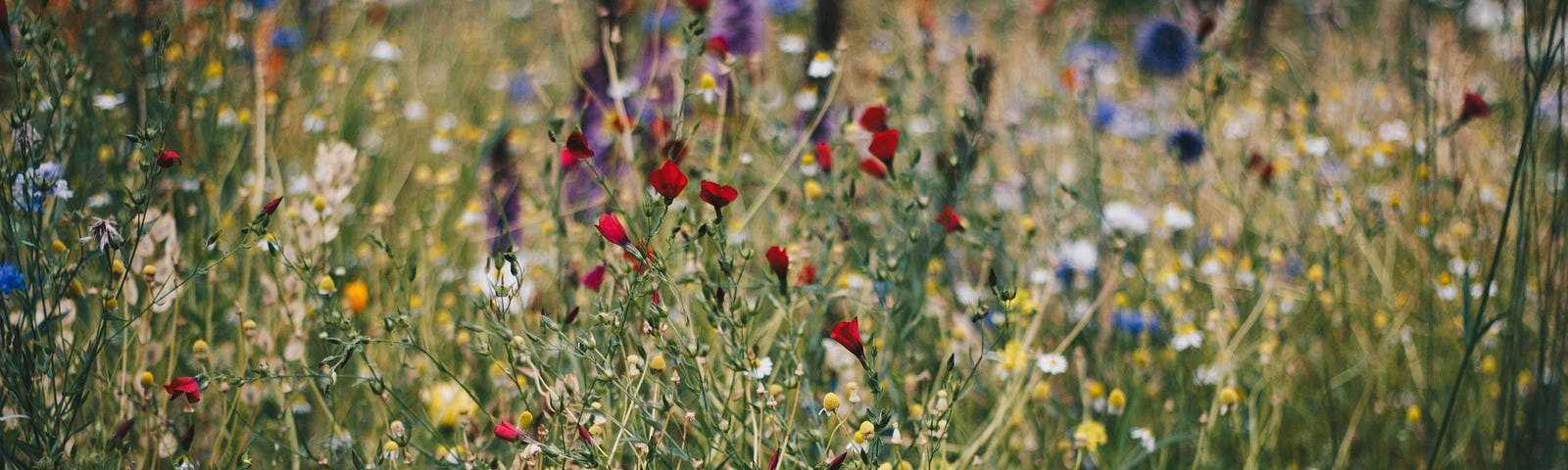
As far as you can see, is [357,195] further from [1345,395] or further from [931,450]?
[1345,395]

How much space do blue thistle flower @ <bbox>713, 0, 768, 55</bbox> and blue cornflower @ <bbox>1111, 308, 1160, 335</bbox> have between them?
104 cm

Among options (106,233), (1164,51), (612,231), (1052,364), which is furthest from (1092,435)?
(1164,51)

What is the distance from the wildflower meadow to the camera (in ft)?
3.55

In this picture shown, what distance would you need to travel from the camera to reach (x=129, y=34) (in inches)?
63.5

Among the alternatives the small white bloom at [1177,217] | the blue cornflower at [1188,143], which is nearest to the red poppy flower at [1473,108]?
the small white bloom at [1177,217]

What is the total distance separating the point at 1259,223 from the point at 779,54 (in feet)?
4.92

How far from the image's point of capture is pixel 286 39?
107 inches

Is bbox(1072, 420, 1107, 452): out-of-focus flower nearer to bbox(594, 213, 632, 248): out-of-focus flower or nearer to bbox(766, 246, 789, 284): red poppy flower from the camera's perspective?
bbox(766, 246, 789, 284): red poppy flower

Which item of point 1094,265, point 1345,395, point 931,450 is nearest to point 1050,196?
point 1094,265

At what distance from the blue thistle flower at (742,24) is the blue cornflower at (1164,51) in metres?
1.36

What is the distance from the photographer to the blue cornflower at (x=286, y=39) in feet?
8.80

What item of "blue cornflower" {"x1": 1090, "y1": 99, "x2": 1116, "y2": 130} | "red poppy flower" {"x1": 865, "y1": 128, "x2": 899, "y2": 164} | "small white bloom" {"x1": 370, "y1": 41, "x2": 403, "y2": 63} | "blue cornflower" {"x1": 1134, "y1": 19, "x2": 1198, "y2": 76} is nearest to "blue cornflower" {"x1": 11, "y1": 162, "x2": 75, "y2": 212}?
"red poppy flower" {"x1": 865, "y1": 128, "x2": 899, "y2": 164}

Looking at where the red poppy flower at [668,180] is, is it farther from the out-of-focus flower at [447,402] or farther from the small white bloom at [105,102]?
the small white bloom at [105,102]

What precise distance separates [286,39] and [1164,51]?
2595mm
